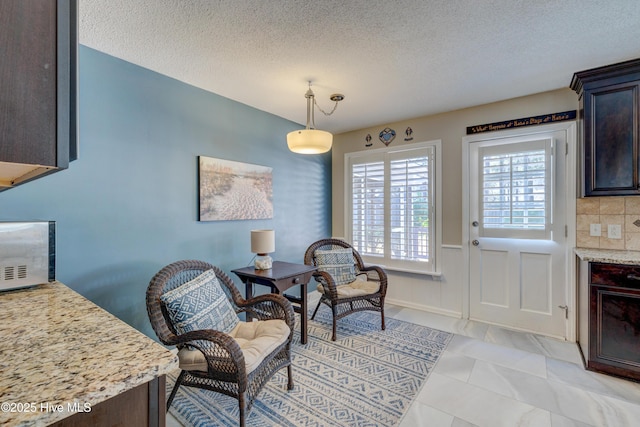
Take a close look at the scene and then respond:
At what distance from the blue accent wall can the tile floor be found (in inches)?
45.5

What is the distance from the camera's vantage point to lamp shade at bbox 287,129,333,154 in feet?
7.64

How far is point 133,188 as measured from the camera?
89.7 inches

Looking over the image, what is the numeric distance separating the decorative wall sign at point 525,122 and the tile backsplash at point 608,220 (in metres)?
0.81

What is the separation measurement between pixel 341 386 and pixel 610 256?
90.1 inches

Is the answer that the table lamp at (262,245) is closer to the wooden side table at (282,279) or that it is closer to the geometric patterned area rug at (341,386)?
the wooden side table at (282,279)

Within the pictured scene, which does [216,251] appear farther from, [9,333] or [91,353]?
[91,353]

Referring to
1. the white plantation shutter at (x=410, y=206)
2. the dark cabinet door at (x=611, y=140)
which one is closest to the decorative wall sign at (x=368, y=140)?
the white plantation shutter at (x=410, y=206)

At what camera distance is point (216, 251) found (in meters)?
2.87

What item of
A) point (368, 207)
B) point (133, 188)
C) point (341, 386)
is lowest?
point (341, 386)

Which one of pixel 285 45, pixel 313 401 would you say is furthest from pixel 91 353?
pixel 285 45

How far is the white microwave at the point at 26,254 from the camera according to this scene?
1.44 metres

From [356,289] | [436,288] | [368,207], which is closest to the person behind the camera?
[356,289]

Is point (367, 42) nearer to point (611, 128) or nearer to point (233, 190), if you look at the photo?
point (233, 190)

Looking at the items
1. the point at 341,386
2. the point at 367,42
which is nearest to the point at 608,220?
the point at 367,42
